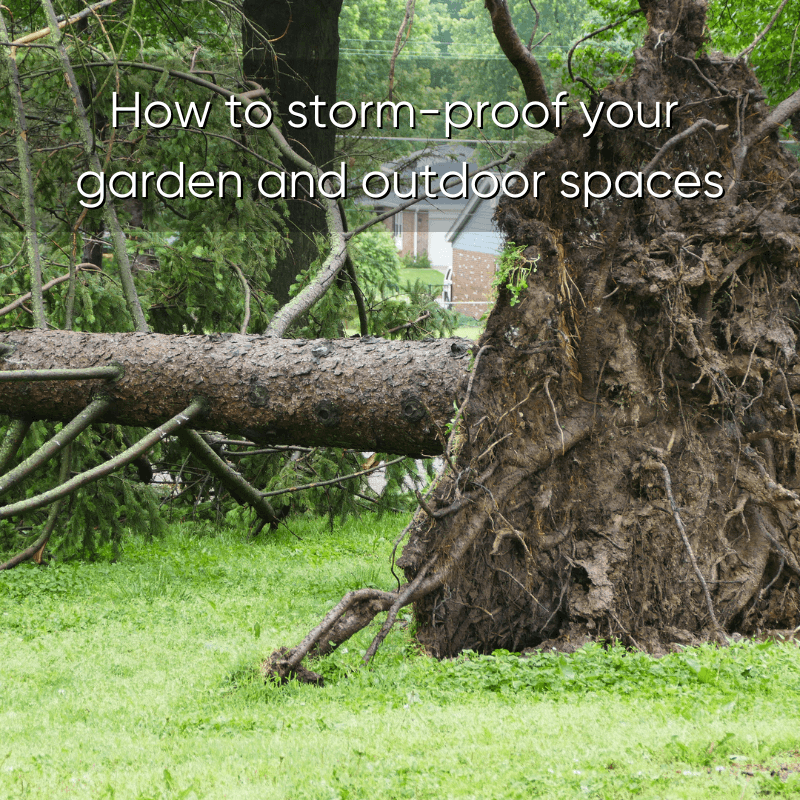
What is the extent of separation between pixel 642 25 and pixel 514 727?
15.9 metres

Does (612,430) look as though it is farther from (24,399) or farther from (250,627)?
(24,399)

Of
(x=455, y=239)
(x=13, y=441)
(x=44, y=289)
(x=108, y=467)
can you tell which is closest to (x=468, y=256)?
(x=455, y=239)

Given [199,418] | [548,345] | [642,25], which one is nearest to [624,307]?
[548,345]

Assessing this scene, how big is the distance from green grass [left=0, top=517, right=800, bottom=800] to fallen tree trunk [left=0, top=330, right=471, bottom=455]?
1159mm

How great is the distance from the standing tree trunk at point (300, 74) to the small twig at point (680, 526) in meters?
6.05

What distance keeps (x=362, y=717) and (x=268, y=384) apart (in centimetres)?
253

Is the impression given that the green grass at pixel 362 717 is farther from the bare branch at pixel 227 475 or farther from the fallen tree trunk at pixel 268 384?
the bare branch at pixel 227 475

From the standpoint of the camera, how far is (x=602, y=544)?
4676mm

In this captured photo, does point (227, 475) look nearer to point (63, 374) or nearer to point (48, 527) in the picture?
point (48, 527)

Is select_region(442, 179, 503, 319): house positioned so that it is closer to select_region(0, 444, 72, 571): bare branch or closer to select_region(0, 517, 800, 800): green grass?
select_region(0, 444, 72, 571): bare branch

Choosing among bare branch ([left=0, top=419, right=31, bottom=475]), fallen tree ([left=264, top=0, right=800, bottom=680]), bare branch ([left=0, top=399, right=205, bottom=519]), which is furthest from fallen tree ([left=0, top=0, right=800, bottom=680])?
bare branch ([left=0, top=419, right=31, bottom=475])

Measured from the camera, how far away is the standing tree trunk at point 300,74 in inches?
394

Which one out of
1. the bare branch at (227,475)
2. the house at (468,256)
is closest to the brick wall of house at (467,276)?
the house at (468,256)

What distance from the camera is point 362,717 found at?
3.52m
